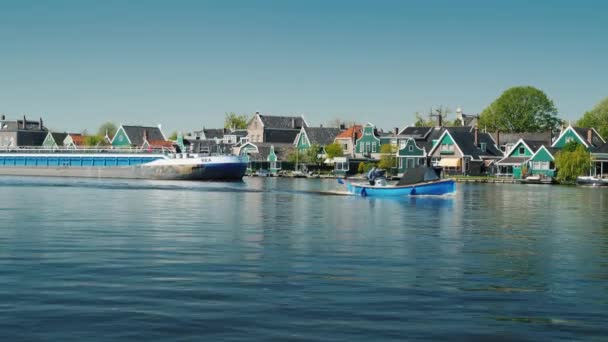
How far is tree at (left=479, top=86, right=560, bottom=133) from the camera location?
560 ft

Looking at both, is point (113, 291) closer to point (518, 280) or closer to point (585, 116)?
point (518, 280)

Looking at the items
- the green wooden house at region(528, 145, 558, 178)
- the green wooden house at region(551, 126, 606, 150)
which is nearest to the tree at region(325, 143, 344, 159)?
the green wooden house at region(528, 145, 558, 178)

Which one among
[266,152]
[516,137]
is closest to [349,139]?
[266,152]

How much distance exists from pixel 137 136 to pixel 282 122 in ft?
108

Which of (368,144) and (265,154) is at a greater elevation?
(368,144)

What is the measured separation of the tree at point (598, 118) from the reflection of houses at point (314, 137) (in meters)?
50.2

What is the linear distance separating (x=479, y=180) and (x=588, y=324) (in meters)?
112

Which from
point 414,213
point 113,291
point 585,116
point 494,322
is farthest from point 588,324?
point 585,116

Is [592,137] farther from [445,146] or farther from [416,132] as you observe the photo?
[416,132]

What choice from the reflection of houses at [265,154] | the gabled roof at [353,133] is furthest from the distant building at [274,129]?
the gabled roof at [353,133]

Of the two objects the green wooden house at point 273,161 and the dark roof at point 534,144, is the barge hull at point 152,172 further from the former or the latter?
the dark roof at point 534,144

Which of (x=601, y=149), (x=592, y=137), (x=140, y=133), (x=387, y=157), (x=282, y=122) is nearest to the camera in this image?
(x=601, y=149)

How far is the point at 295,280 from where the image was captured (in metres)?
19.6

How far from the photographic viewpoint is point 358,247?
27.2 m
